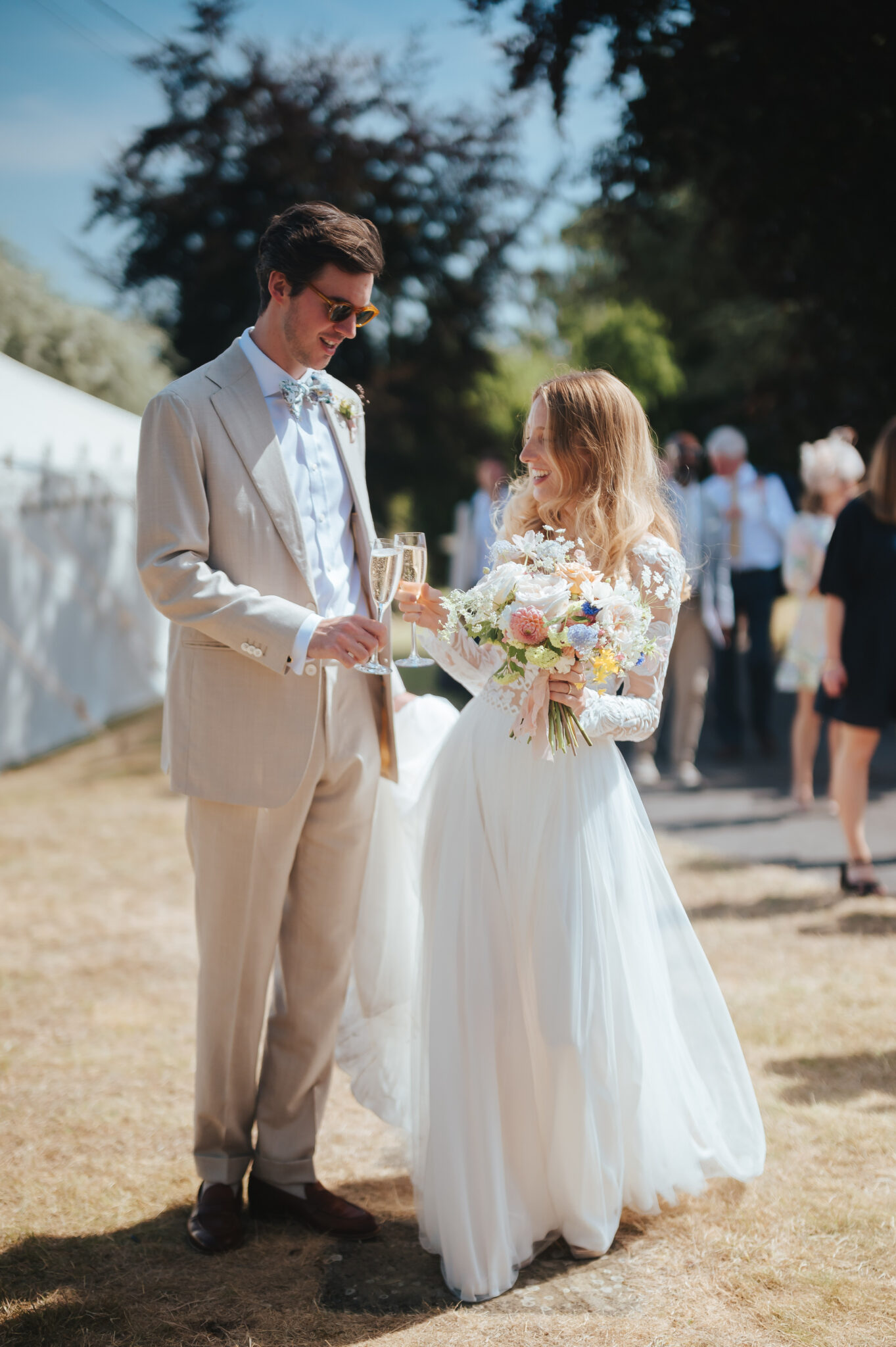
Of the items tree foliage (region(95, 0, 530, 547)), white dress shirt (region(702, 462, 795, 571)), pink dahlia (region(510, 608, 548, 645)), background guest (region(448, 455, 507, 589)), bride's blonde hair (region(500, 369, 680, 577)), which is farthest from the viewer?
tree foliage (region(95, 0, 530, 547))

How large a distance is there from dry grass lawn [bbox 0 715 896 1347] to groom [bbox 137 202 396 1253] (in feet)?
0.82

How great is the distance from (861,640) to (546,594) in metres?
3.70

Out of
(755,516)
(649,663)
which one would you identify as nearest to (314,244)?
(649,663)

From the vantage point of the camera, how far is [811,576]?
309 inches

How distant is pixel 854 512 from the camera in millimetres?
5816

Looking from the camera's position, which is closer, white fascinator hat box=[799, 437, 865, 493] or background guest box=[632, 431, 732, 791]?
white fascinator hat box=[799, 437, 865, 493]

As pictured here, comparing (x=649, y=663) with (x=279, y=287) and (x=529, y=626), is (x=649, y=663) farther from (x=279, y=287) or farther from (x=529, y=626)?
(x=279, y=287)

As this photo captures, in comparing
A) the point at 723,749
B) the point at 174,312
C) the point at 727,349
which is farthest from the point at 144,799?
the point at 727,349

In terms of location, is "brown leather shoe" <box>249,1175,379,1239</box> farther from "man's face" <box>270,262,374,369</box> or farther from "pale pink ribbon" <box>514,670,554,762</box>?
"man's face" <box>270,262,374,369</box>

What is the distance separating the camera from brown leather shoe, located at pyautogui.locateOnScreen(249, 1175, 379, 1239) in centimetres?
315

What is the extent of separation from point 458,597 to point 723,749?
7.51 metres

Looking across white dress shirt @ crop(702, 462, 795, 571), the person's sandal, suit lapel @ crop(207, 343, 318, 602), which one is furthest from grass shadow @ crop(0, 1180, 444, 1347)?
white dress shirt @ crop(702, 462, 795, 571)

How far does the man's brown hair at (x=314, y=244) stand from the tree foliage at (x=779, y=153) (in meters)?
2.11

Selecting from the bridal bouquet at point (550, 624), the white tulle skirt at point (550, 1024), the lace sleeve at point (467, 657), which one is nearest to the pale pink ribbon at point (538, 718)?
the bridal bouquet at point (550, 624)
